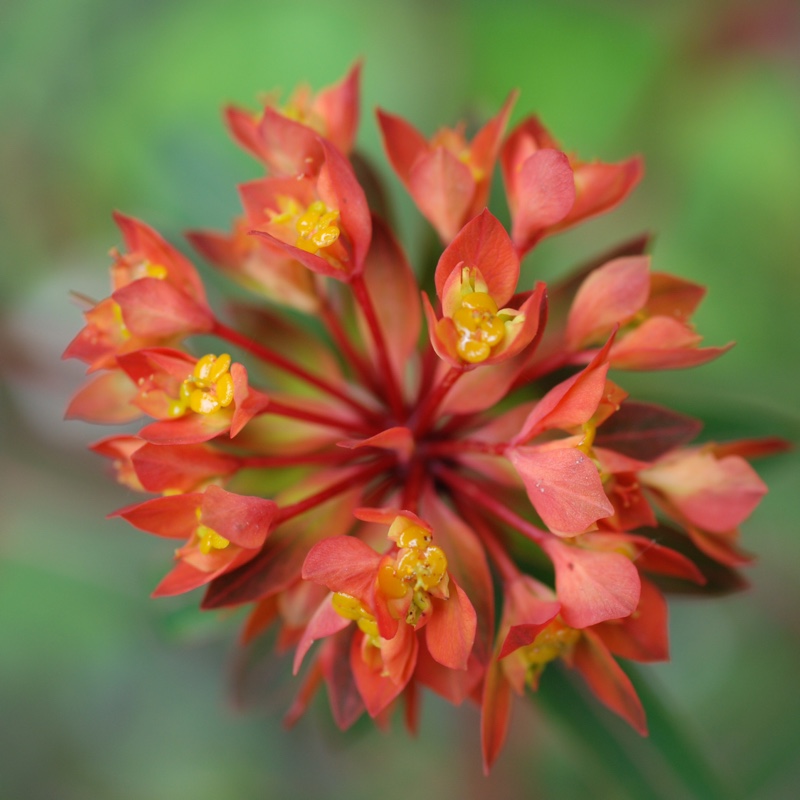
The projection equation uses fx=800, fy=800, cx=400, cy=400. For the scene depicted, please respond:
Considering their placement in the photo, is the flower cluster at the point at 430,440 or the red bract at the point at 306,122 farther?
the red bract at the point at 306,122

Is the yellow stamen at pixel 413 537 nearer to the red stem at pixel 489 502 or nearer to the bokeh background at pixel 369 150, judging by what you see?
the red stem at pixel 489 502

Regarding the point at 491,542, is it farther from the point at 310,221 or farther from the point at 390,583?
the point at 310,221

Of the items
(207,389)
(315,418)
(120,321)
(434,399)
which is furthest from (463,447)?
(120,321)

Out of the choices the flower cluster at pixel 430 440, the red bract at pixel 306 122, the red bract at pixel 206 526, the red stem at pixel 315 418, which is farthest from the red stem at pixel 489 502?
the red bract at pixel 306 122

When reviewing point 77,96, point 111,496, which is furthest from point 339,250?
point 77,96

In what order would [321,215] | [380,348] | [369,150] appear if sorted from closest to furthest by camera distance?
[321,215] < [380,348] < [369,150]
